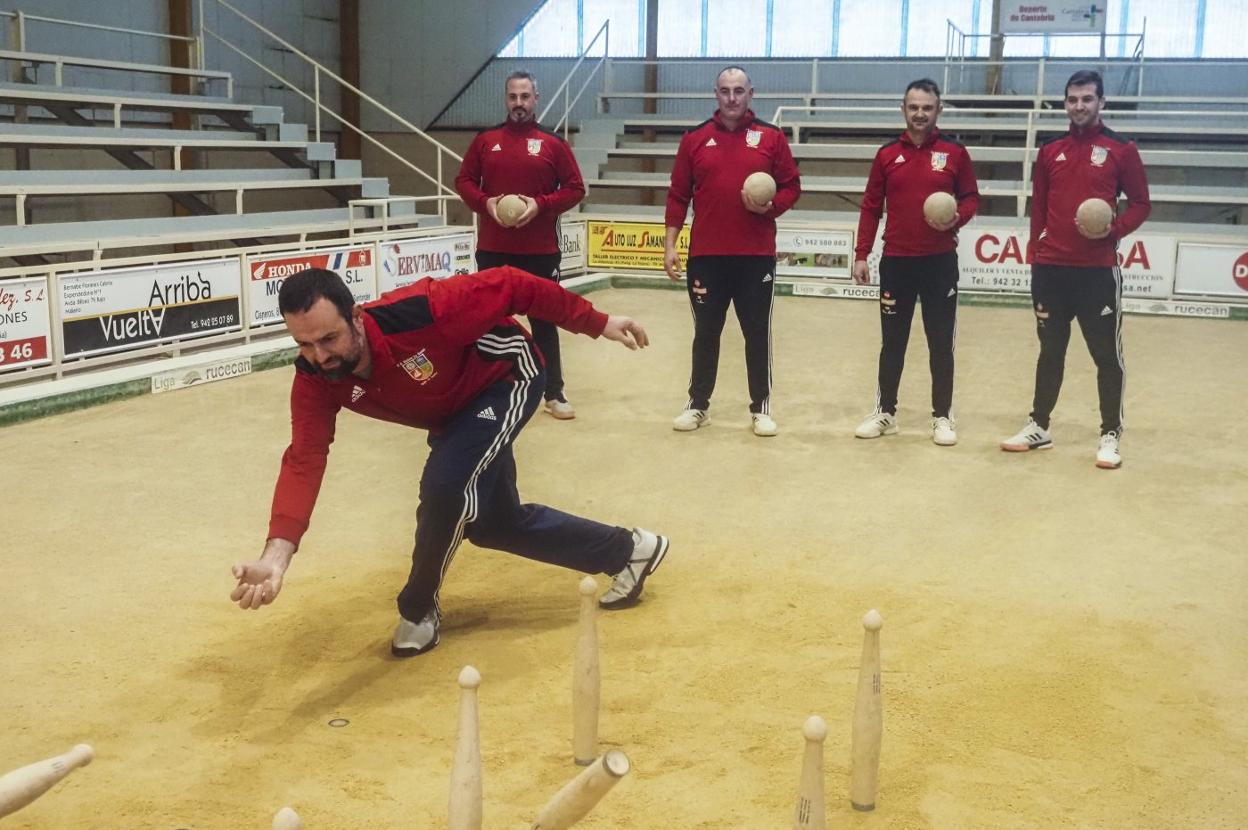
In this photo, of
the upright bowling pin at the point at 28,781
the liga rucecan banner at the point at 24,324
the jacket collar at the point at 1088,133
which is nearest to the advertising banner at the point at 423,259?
the liga rucecan banner at the point at 24,324

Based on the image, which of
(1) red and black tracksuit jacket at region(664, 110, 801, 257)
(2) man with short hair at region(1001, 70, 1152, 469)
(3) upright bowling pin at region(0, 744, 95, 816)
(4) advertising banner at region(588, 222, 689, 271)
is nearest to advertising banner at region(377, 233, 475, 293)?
(4) advertising banner at region(588, 222, 689, 271)

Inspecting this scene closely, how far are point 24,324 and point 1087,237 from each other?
6.09 m

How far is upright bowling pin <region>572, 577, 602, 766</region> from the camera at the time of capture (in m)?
3.28

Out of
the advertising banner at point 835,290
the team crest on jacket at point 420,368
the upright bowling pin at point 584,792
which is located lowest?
the advertising banner at point 835,290

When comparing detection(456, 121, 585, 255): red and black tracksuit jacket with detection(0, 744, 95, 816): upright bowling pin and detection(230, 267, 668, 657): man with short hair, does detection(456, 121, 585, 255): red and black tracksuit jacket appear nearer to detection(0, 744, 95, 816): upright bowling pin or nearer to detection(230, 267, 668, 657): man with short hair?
detection(230, 267, 668, 657): man with short hair

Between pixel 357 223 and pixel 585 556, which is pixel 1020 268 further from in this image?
pixel 585 556

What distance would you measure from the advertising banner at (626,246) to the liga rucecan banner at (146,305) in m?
5.88

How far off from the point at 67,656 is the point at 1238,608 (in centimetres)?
401

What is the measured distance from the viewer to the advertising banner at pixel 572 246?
14.3m

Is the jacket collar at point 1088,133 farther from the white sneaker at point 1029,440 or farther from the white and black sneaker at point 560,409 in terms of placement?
the white and black sneaker at point 560,409

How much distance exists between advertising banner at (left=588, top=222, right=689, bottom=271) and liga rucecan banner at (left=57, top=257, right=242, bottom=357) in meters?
5.88

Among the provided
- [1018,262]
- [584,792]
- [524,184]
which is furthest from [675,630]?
[1018,262]

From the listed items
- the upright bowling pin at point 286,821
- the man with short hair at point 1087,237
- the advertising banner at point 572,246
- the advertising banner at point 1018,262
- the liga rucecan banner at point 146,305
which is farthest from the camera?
the advertising banner at point 572,246

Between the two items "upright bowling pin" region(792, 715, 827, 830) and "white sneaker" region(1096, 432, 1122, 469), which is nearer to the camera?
"upright bowling pin" region(792, 715, 827, 830)
